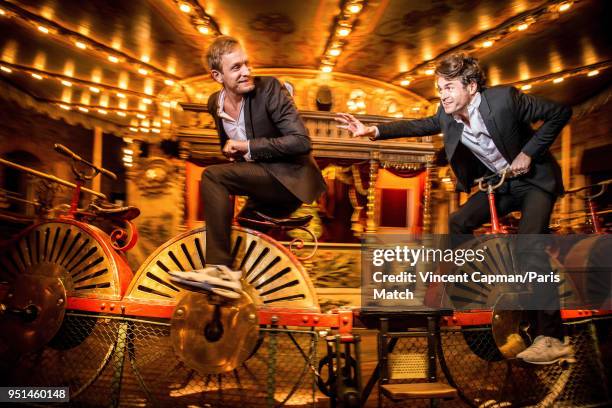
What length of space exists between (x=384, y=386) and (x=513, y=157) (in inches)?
73.8

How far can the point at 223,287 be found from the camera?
98.4 inches

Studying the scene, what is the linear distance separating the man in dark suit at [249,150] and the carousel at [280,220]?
0.26 m

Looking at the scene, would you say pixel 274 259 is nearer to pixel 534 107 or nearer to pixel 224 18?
pixel 534 107

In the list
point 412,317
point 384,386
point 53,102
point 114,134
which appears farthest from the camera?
point 114,134

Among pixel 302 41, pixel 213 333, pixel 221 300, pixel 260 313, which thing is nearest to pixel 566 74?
pixel 302 41

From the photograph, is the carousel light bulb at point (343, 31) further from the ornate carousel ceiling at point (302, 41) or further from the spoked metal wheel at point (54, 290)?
the spoked metal wheel at point (54, 290)

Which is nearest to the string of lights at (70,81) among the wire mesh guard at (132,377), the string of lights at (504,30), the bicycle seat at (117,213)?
the string of lights at (504,30)

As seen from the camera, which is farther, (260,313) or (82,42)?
(82,42)

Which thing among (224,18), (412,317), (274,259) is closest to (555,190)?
(412,317)

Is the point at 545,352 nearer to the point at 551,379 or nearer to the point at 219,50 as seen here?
the point at 551,379

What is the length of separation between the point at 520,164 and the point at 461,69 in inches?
31.6

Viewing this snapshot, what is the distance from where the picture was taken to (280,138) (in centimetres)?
279

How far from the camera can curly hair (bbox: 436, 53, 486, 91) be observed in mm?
2900

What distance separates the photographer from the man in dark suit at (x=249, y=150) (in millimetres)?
2719
